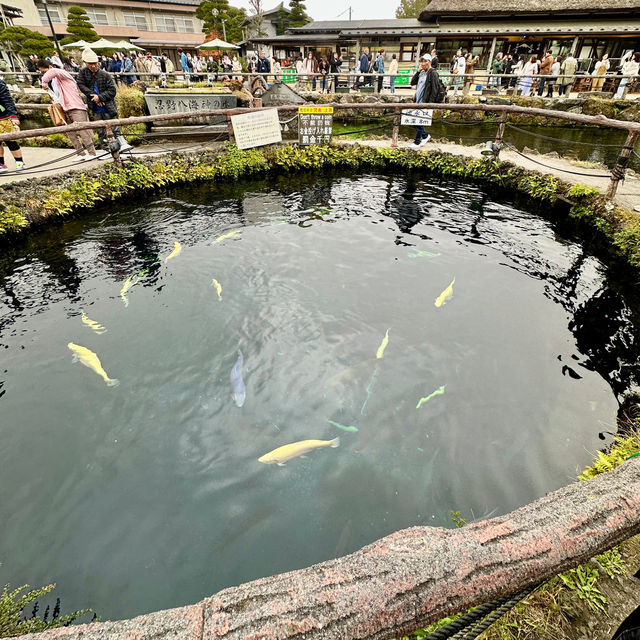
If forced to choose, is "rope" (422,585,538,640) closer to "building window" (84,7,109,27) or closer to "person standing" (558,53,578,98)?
"person standing" (558,53,578,98)

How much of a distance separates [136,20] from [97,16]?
12.1 feet

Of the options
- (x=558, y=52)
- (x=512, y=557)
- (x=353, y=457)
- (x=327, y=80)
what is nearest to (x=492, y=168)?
(x=353, y=457)

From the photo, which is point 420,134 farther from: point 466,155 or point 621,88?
point 621,88

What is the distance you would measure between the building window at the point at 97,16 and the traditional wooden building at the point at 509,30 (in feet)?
90.9

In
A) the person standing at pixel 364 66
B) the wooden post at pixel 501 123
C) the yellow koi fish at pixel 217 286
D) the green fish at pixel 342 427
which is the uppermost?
the person standing at pixel 364 66

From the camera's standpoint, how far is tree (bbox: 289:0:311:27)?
42.6m

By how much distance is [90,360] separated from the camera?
440 centimetres

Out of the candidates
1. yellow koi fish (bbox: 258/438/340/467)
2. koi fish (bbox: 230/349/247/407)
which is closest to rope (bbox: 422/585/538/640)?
yellow koi fish (bbox: 258/438/340/467)

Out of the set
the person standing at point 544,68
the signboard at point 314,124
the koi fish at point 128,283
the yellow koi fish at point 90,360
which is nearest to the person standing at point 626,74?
the person standing at point 544,68

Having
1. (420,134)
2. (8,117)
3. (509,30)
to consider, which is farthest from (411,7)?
(8,117)

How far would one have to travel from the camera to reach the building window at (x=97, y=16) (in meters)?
38.1

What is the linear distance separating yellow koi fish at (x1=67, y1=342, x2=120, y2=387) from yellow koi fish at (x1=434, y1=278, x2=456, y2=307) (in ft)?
14.1

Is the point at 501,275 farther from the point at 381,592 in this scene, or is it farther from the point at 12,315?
the point at 12,315

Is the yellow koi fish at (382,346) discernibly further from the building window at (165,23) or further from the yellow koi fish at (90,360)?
the building window at (165,23)
